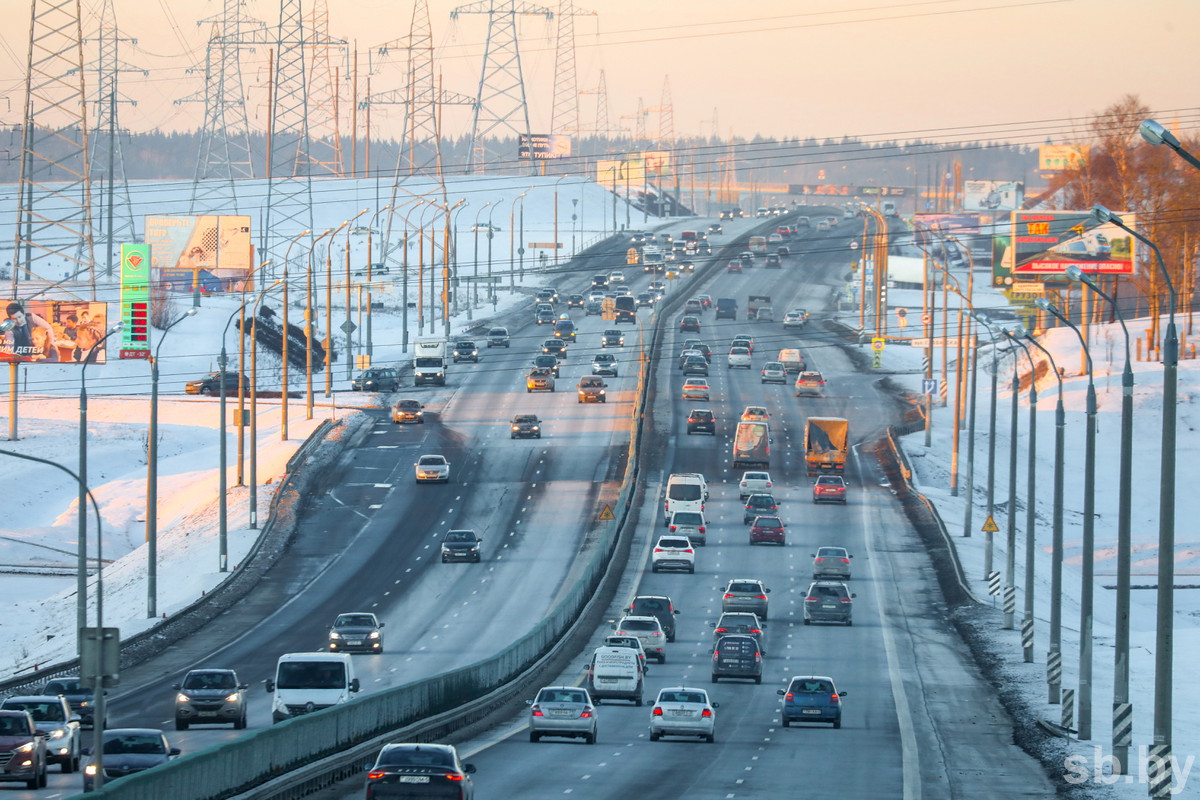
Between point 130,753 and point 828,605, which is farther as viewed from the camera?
point 828,605

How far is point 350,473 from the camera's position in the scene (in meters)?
72.6

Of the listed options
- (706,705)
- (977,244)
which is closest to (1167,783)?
(706,705)

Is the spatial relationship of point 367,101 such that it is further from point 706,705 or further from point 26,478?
point 706,705

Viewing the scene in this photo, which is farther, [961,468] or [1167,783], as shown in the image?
[961,468]

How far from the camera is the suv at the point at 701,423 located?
8238cm

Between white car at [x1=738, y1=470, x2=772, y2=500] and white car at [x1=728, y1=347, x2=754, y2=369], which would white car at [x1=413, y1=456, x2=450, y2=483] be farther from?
white car at [x1=728, y1=347, x2=754, y2=369]

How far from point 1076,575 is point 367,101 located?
4366 inches

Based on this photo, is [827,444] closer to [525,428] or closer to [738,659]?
[525,428]

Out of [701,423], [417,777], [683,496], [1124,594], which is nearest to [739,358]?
[701,423]

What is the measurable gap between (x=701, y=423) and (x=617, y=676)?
45429 mm

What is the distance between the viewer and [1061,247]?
97938mm

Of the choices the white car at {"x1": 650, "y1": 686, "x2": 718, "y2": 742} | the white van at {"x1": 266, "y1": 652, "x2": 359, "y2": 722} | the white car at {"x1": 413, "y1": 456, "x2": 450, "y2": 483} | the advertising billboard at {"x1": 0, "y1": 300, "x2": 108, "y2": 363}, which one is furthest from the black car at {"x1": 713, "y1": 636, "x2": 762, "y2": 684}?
the advertising billboard at {"x1": 0, "y1": 300, "x2": 108, "y2": 363}

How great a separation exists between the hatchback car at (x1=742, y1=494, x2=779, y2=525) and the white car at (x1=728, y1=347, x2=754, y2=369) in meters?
37.6

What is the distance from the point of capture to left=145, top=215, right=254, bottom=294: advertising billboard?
112 metres
